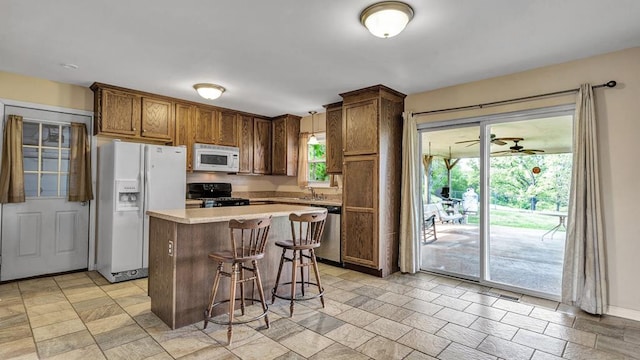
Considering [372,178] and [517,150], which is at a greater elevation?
[517,150]

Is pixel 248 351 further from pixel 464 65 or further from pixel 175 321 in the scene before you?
pixel 464 65

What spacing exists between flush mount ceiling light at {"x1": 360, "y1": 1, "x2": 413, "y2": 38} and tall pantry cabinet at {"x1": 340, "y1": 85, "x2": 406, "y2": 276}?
69.5 inches

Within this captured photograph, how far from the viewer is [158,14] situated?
8.20 ft

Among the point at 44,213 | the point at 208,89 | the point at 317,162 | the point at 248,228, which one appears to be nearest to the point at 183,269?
the point at 248,228

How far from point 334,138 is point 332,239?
1.56m

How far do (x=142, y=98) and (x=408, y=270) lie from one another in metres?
4.39

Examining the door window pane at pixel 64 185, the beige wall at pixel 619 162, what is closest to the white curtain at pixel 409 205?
the beige wall at pixel 619 162

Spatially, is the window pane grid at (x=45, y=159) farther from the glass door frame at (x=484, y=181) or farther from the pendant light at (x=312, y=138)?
the glass door frame at (x=484, y=181)

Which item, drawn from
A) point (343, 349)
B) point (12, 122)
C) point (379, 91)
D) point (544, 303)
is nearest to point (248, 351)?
point (343, 349)

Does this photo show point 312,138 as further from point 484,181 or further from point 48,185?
point 48,185

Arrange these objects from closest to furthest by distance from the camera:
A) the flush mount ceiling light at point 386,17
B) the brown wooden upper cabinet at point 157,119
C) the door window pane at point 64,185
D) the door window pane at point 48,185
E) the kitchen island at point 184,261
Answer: the flush mount ceiling light at point 386,17 → the kitchen island at point 184,261 → the door window pane at point 48,185 → the door window pane at point 64,185 → the brown wooden upper cabinet at point 157,119

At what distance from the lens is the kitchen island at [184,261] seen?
2666 mm

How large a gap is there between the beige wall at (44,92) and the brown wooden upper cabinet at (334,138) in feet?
11.0

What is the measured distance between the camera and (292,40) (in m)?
2.92
